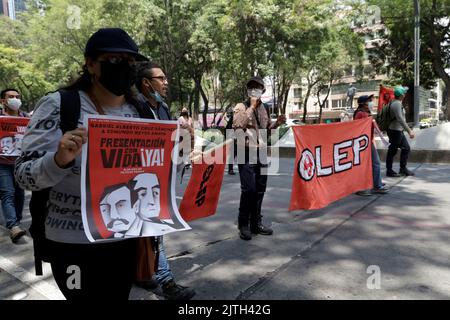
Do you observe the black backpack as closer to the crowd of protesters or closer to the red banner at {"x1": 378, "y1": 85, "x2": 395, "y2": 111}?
the crowd of protesters

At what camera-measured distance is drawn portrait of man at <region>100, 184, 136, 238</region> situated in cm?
178

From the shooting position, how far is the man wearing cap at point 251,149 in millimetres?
4410

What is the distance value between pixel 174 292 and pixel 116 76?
71.7 inches

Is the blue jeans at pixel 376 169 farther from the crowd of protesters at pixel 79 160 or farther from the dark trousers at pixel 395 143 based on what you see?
the crowd of protesters at pixel 79 160

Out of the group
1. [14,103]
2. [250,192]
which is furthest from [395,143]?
[14,103]

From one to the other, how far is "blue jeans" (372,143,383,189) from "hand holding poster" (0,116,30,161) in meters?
5.12

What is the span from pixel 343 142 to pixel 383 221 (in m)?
1.30

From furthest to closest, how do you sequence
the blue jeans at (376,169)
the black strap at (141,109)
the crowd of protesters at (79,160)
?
the blue jeans at (376,169) → the black strap at (141,109) → the crowd of protesters at (79,160)

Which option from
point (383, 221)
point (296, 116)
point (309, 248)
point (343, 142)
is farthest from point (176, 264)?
point (296, 116)

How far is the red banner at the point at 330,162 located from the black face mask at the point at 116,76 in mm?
3389

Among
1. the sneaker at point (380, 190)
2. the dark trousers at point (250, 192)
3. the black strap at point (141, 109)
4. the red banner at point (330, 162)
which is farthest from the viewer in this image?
the sneaker at point (380, 190)

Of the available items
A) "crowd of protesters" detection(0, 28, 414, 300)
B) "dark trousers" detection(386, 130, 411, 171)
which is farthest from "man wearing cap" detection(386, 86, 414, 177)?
"crowd of protesters" detection(0, 28, 414, 300)

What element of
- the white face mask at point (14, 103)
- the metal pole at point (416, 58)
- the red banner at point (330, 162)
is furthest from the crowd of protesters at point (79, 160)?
the metal pole at point (416, 58)

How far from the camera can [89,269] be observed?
1725mm
